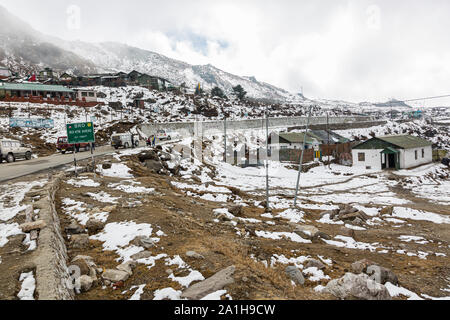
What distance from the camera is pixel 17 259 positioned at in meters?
5.21

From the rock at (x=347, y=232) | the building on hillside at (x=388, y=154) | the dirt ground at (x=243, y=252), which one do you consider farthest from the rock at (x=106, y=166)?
the building on hillside at (x=388, y=154)

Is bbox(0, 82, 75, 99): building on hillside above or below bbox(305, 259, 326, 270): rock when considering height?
above

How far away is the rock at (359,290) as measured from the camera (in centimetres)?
494

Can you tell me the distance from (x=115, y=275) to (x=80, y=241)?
2.51 m

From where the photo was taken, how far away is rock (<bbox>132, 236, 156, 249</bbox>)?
673cm

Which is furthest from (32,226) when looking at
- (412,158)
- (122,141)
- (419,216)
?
(412,158)

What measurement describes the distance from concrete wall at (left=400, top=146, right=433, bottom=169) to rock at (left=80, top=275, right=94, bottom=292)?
4463cm

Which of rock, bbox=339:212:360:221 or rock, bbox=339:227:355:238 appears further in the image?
rock, bbox=339:212:360:221

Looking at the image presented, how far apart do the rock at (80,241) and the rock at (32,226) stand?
2.95 ft

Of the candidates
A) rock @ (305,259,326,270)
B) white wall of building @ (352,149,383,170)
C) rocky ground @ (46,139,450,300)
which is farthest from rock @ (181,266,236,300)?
white wall of building @ (352,149,383,170)

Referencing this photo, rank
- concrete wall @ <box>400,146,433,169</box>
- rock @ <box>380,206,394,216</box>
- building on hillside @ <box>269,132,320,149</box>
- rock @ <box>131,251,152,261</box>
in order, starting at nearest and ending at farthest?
1. rock @ <box>131,251,152,261</box>
2. rock @ <box>380,206,394,216</box>
3. concrete wall @ <box>400,146,433,169</box>
4. building on hillside @ <box>269,132,320,149</box>

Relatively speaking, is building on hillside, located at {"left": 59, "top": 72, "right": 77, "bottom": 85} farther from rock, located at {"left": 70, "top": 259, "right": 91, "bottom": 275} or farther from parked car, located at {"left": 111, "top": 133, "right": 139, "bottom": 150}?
rock, located at {"left": 70, "top": 259, "right": 91, "bottom": 275}
